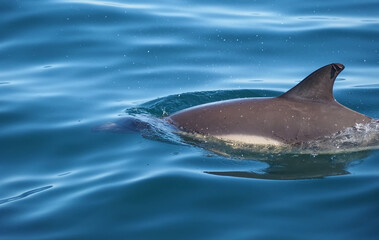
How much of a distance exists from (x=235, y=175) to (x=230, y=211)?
95 centimetres

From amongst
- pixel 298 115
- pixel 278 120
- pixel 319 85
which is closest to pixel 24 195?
pixel 278 120

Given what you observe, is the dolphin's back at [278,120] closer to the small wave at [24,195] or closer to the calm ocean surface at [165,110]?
the calm ocean surface at [165,110]

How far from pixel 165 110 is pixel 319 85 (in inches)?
113

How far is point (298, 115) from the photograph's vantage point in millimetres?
8336

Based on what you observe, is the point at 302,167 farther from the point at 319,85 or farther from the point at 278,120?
the point at 319,85

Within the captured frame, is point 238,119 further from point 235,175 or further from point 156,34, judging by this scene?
point 156,34

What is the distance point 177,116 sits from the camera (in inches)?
368

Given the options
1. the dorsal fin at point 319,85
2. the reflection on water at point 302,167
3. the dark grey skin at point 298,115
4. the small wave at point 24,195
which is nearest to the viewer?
the small wave at point 24,195

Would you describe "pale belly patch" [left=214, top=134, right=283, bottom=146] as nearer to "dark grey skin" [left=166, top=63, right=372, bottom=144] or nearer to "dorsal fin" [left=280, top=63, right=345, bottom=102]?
"dark grey skin" [left=166, top=63, right=372, bottom=144]

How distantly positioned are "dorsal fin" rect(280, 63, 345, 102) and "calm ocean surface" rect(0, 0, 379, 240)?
823 mm

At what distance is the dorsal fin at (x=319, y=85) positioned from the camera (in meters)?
8.12

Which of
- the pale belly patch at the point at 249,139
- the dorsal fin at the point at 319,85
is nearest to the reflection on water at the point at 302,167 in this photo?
the pale belly patch at the point at 249,139

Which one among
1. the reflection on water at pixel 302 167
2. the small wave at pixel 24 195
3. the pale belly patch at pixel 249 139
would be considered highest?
the pale belly patch at pixel 249 139

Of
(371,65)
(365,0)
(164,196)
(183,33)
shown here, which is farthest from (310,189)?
(365,0)
